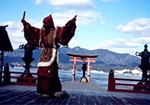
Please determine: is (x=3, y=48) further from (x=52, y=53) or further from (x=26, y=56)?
(x=52, y=53)

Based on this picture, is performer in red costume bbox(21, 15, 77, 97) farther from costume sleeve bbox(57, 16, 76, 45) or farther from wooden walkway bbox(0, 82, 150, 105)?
wooden walkway bbox(0, 82, 150, 105)

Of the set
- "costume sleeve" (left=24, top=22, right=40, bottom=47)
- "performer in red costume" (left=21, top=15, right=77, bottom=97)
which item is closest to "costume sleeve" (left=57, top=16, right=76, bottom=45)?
"performer in red costume" (left=21, top=15, right=77, bottom=97)

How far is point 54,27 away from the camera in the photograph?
8.88 m

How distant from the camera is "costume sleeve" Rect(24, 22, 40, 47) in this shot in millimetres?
8872

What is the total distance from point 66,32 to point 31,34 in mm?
1146

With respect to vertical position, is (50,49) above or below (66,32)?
below

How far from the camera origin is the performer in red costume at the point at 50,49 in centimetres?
852

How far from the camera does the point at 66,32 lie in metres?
8.69

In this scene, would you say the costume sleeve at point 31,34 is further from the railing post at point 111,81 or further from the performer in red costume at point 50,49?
the railing post at point 111,81

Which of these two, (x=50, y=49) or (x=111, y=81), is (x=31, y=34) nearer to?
(x=50, y=49)

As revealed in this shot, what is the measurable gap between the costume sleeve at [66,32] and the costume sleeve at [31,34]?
76 centimetres

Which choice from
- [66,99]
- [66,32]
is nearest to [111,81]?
[66,32]

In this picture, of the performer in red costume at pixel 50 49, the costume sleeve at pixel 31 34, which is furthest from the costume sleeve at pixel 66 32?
the costume sleeve at pixel 31 34

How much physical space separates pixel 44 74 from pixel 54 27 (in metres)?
1.52
